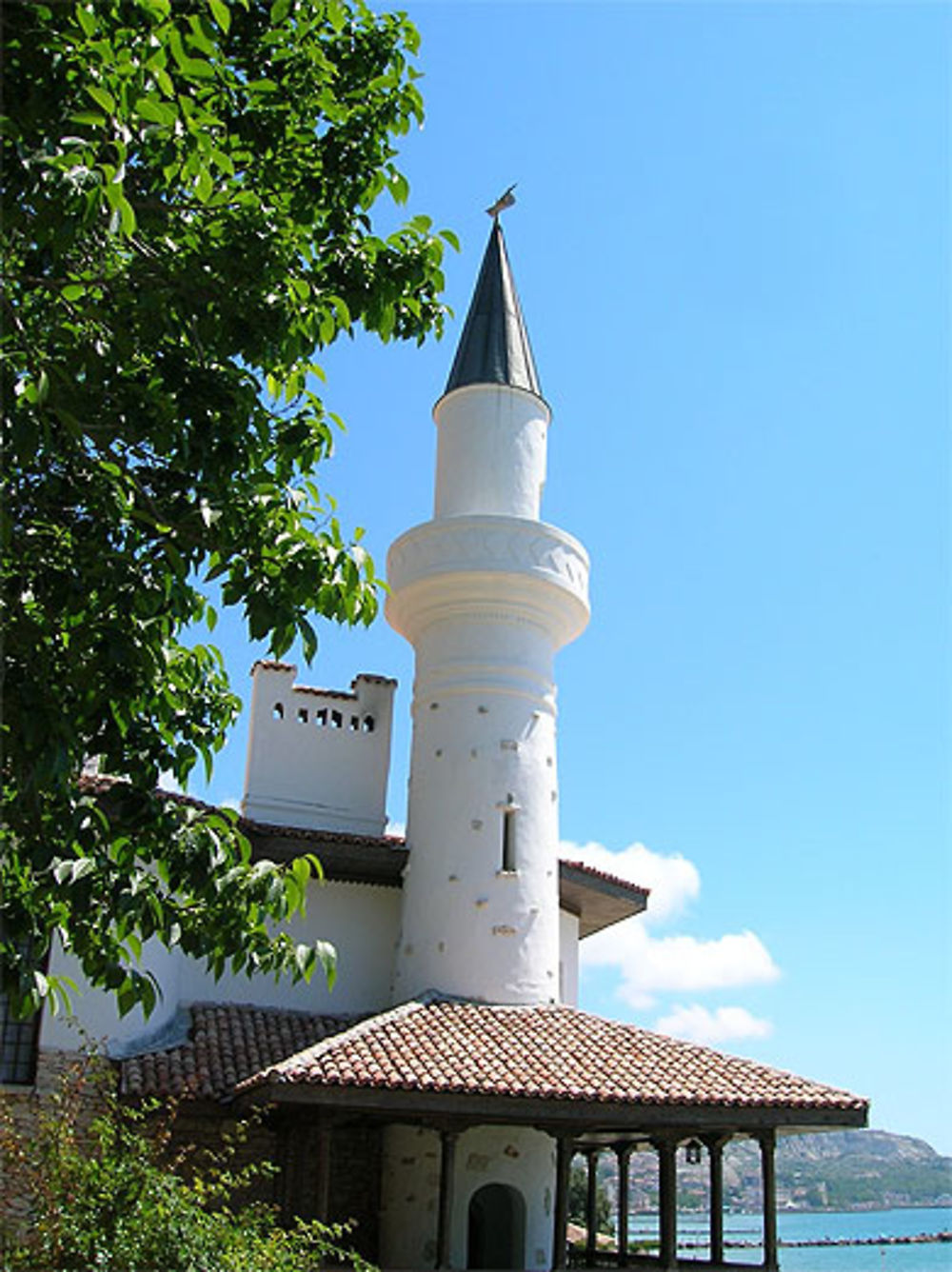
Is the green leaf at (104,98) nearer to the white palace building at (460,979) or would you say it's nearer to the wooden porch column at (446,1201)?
the white palace building at (460,979)

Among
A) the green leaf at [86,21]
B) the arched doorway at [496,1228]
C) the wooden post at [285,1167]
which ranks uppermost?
the green leaf at [86,21]

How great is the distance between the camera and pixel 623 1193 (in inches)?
728

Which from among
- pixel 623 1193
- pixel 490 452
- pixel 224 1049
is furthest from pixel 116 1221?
pixel 490 452

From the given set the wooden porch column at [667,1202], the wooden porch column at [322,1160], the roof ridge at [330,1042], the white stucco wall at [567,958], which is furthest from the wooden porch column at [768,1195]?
the wooden porch column at [322,1160]

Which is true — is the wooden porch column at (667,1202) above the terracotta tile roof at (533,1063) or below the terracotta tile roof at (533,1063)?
below

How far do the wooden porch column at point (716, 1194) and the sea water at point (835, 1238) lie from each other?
33731 millimetres

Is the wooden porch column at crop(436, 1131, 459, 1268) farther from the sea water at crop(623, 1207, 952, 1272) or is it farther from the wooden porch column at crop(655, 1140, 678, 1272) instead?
the sea water at crop(623, 1207, 952, 1272)

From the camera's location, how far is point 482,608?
1738 centimetres

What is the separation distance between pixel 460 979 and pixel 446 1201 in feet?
9.62

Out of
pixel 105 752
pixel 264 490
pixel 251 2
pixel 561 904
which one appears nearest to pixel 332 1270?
pixel 561 904

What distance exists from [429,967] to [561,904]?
3356 millimetres

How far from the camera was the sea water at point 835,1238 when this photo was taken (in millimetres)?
81688

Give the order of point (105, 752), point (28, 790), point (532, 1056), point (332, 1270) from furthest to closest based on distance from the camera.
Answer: point (532, 1056) < point (332, 1270) < point (105, 752) < point (28, 790)

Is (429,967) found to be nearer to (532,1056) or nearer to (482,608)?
(532,1056)
